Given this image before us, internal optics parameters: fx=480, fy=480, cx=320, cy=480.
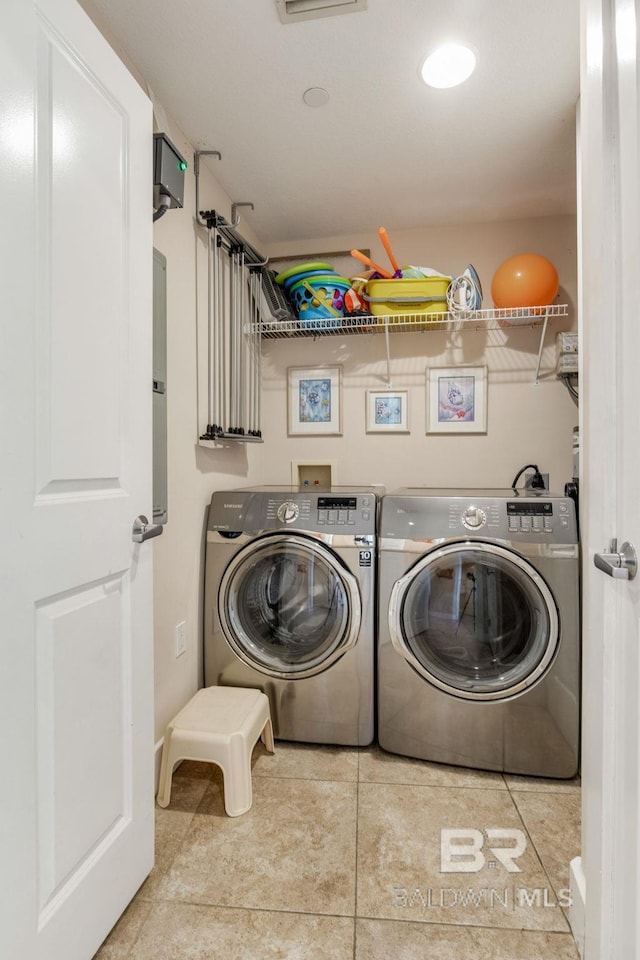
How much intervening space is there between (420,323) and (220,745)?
204cm

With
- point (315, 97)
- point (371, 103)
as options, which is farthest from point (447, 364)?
point (315, 97)

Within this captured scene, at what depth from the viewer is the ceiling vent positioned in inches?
52.5

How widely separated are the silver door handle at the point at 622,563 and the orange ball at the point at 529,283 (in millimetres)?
1781

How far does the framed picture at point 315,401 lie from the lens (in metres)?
2.72

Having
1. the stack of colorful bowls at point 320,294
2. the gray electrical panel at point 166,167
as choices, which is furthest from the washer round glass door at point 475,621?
the gray electrical panel at point 166,167

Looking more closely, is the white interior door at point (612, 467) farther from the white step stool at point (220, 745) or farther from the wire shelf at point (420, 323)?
the wire shelf at point (420, 323)

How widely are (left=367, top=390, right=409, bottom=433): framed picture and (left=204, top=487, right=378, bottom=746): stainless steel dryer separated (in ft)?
2.58

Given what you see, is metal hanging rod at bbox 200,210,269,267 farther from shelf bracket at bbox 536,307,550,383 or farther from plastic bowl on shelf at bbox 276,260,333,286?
shelf bracket at bbox 536,307,550,383

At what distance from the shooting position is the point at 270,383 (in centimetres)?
279

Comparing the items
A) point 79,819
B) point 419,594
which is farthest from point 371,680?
point 79,819

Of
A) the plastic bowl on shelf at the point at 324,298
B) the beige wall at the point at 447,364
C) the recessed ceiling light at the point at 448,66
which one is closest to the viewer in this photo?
the recessed ceiling light at the point at 448,66

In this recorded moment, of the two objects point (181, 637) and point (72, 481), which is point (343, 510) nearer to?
point (181, 637)

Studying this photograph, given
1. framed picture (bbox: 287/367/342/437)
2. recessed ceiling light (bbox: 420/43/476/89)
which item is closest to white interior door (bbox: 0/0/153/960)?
recessed ceiling light (bbox: 420/43/476/89)

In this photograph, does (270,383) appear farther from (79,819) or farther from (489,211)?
(79,819)
